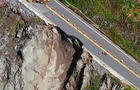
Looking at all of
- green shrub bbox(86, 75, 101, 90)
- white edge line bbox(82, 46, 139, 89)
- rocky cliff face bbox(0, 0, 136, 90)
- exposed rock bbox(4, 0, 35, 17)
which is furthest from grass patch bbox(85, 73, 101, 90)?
exposed rock bbox(4, 0, 35, 17)

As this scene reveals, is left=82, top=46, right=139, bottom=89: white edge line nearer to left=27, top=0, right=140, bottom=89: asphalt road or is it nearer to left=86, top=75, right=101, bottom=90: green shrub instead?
left=27, top=0, right=140, bottom=89: asphalt road

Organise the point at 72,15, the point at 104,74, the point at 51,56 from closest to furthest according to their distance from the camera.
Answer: the point at 104,74
the point at 51,56
the point at 72,15

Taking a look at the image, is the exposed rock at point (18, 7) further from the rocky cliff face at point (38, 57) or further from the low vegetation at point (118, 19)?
the low vegetation at point (118, 19)

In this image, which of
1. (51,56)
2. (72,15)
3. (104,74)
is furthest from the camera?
(72,15)

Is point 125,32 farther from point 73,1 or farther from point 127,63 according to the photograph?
point 73,1

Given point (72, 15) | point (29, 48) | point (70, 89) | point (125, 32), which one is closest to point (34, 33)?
point (29, 48)

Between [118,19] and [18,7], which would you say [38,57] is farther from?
[118,19]

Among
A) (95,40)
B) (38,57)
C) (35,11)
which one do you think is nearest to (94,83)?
(95,40)
